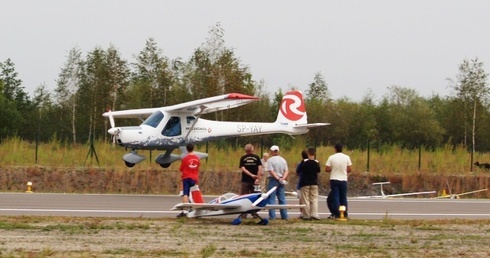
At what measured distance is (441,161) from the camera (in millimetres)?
43844

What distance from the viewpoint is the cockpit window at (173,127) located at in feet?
117

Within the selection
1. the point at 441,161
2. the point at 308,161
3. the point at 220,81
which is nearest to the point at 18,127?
the point at 220,81

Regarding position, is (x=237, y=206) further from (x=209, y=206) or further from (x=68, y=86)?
(x=68, y=86)

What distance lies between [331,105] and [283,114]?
30.9m

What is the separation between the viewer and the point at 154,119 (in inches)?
1412

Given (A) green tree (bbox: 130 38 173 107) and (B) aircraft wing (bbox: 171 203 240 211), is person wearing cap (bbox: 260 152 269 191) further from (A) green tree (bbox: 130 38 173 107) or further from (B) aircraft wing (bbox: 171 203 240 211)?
(A) green tree (bbox: 130 38 173 107)

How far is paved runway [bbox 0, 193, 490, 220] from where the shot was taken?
24.3 meters

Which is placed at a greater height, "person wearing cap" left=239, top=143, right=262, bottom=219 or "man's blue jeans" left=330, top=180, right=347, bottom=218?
"person wearing cap" left=239, top=143, right=262, bottom=219

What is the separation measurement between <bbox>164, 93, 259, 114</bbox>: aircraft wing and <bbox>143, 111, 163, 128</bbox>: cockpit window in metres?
0.40

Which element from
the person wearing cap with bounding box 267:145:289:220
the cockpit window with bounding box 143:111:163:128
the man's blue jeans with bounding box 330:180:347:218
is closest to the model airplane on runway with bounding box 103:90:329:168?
the cockpit window with bounding box 143:111:163:128

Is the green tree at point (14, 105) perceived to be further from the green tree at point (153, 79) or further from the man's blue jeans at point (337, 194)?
the man's blue jeans at point (337, 194)

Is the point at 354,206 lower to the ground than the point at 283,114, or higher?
lower

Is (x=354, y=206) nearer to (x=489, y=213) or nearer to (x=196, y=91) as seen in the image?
(x=489, y=213)

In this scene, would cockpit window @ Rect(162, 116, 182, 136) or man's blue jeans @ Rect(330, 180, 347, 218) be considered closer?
man's blue jeans @ Rect(330, 180, 347, 218)
